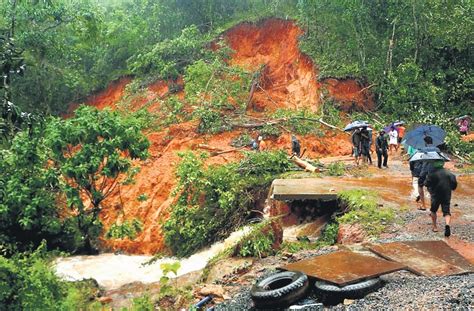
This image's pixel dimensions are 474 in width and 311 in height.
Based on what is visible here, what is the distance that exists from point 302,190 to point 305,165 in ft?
12.8

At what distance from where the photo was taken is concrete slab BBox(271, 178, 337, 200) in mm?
11695

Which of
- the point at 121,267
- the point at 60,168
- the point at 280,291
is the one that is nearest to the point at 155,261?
the point at 121,267

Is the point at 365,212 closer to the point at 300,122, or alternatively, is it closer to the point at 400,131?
the point at 400,131

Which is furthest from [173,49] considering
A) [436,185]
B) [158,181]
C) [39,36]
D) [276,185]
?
[436,185]

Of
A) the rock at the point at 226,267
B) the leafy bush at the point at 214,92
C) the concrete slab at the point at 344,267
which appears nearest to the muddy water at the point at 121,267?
the rock at the point at 226,267

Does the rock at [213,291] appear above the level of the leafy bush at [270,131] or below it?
below

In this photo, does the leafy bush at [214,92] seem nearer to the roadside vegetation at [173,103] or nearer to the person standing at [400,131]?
the roadside vegetation at [173,103]

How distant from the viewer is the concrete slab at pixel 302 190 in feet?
38.4

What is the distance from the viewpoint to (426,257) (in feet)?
24.3

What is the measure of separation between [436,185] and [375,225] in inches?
66.2

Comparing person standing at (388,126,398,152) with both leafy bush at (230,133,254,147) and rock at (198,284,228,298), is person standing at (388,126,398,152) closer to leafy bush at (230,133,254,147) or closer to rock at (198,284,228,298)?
leafy bush at (230,133,254,147)

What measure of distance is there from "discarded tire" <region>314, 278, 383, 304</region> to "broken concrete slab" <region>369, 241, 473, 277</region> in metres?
1.00

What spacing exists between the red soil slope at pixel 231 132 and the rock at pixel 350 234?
27.3 ft

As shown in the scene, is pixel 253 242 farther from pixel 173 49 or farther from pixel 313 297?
pixel 173 49
